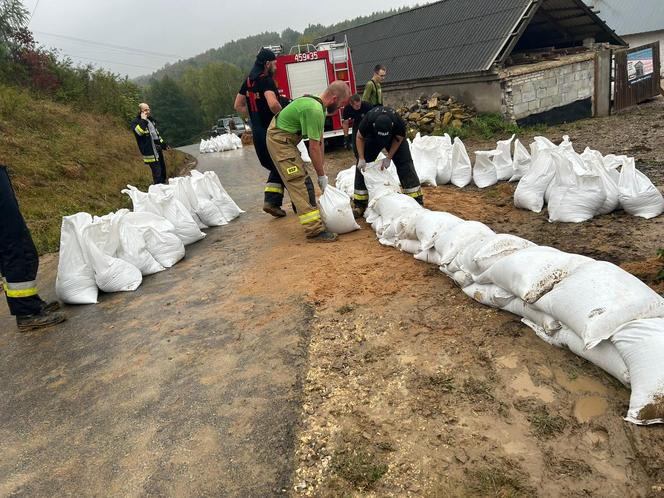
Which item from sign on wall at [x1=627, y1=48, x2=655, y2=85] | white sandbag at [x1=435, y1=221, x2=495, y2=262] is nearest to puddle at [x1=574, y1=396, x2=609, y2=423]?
white sandbag at [x1=435, y1=221, x2=495, y2=262]

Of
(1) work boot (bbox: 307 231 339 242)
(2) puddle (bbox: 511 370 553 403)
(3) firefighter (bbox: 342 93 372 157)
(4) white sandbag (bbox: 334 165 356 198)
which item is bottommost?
(2) puddle (bbox: 511 370 553 403)

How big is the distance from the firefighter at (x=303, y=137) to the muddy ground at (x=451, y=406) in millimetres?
1192

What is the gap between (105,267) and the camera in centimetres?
378

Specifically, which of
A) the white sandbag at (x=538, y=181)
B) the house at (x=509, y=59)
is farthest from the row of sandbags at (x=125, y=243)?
the house at (x=509, y=59)

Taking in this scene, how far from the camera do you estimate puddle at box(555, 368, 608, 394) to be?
1924mm

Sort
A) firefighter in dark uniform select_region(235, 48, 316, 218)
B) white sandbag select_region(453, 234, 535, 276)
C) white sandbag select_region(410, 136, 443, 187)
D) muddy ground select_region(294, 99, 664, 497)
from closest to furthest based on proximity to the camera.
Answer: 1. muddy ground select_region(294, 99, 664, 497)
2. white sandbag select_region(453, 234, 535, 276)
3. firefighter in dark uniform select_region(235, 48, 316, 218)
4. white sandbag select_region(410, 136, 443, 187)

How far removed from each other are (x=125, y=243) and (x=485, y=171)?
14.3ft

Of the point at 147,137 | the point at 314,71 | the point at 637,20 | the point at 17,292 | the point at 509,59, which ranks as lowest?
the point at 17,292

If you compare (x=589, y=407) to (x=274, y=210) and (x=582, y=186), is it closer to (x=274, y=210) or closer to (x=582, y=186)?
(x=582, y=186)

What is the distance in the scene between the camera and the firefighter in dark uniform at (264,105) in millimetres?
4758

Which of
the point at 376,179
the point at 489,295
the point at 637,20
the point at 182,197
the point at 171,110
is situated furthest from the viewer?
the point at 171,110

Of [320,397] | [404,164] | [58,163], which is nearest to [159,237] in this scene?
[404,164]

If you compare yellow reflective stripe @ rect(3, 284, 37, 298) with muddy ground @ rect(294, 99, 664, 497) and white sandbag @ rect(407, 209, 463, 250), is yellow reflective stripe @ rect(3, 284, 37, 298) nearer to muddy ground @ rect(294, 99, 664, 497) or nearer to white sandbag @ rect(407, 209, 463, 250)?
muddy ground @ rect(294, 99, 664, 497)

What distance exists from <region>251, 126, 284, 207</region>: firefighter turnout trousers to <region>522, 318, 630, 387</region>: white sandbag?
3.56m
